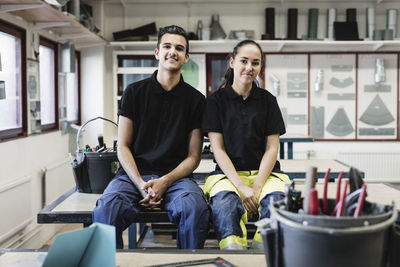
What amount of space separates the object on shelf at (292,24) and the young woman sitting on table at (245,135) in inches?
125

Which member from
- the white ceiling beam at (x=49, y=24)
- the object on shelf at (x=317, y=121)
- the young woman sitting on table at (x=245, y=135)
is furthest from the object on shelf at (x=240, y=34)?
the young woman sitting on table at (x=245, y=135)

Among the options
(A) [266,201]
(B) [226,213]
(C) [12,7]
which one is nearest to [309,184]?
(B) [226,213]

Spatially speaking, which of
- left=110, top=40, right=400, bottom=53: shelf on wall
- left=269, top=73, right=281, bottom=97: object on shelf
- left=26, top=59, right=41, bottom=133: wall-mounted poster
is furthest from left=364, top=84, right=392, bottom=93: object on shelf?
left=26, top=59, right=41, bottom=133: wall-mounted poster

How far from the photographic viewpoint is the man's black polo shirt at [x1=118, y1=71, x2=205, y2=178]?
197cm

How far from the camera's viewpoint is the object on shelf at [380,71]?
5.16 meters

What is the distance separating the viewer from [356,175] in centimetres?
76

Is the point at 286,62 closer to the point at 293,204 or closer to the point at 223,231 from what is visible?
the point at 223,231

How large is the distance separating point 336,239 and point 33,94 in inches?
131

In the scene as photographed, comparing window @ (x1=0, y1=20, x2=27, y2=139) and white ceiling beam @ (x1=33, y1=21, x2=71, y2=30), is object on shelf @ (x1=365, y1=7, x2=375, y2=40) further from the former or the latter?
window @ (x1=0, y1=20, x2=27, y2=139)

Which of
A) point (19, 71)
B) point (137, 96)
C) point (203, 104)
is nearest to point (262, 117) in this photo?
point (203, 104)

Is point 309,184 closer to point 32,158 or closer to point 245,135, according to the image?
point 245,135

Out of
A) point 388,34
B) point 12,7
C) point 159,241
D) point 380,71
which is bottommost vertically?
point 159,241

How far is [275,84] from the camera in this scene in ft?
17.1

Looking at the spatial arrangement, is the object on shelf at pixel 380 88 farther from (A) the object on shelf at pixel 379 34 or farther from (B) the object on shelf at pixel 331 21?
(B) the object on shelf at pixel 331 21
